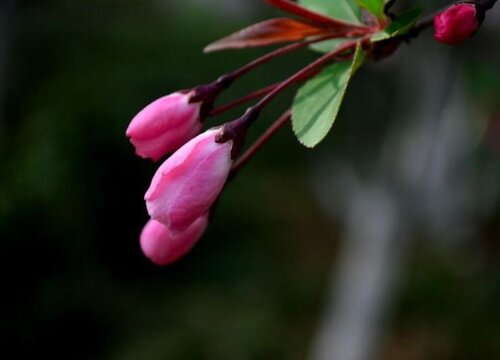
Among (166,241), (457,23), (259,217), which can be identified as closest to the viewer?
(457,23)

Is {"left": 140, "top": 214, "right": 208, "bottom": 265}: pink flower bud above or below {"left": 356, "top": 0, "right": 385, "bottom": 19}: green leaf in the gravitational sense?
below

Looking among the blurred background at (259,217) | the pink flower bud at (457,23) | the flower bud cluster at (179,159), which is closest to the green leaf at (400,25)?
the pink flower bud at (457,23)

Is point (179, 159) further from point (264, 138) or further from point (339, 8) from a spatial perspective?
point (339, 8)

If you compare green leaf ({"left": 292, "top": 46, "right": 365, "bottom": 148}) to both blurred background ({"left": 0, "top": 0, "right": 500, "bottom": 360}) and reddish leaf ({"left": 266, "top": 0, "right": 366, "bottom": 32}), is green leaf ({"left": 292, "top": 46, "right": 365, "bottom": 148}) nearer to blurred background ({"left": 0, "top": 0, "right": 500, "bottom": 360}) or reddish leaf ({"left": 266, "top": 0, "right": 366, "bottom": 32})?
reddish leaf ({"left": 266, "top": 0, "right": 366, "bottom": 32})

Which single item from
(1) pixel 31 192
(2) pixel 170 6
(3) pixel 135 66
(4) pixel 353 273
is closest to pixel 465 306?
(4) pixel 353 273

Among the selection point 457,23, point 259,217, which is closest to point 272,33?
point 457,23

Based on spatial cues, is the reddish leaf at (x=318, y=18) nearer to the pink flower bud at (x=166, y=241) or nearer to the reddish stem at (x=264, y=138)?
the reddish stem at (x=264, y=138)

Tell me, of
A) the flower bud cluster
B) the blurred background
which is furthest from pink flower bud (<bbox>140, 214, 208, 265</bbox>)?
the blurred background
